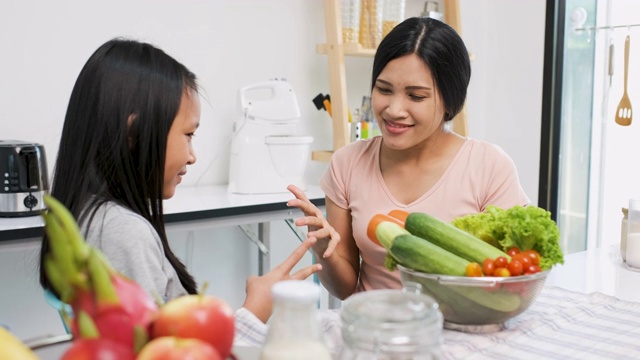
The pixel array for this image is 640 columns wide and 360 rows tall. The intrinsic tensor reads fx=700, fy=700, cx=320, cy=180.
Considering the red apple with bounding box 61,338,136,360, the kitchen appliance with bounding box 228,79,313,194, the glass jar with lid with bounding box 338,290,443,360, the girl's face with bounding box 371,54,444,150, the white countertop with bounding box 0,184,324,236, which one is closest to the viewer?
the red apple with bounding box 61,338,136,360

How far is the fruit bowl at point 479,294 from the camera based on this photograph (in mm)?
969

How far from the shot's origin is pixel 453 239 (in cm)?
104

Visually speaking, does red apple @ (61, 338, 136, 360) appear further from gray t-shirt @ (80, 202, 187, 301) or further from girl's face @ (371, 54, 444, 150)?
girl's face @ (371, 54, 444, 150)

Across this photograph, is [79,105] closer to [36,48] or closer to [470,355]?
[470,355]

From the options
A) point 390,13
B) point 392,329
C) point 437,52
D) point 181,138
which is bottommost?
point 392,329

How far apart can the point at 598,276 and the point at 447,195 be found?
0.35 meters

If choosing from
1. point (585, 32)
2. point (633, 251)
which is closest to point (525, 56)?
point (585, 32)

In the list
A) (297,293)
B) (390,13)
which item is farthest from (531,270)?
(390,13)

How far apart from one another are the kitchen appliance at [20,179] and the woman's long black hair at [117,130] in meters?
0.87

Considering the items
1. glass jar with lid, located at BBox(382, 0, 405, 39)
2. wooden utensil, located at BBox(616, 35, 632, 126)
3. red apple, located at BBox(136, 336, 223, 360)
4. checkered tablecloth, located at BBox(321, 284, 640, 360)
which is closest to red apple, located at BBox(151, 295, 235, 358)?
red apple, located at BBox(136, 336, 223, 360)

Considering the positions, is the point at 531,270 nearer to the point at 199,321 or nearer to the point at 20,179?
the point at 199,321

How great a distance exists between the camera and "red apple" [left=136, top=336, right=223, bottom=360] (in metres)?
0.54

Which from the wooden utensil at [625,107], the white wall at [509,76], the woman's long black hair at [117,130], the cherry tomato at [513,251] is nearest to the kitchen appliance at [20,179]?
the woman's long black hair at [117,130]

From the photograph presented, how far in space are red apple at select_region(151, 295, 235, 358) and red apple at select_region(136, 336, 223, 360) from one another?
0.01 meters
